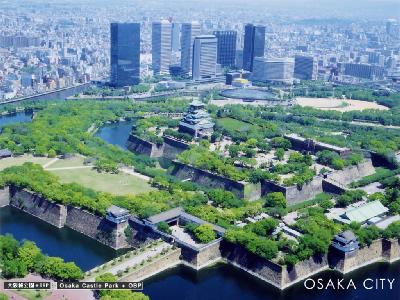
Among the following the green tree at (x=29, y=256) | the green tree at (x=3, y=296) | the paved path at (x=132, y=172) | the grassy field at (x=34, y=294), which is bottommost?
the grassy field at (x=34, y=294)

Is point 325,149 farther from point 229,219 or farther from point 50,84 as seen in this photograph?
point 50,84

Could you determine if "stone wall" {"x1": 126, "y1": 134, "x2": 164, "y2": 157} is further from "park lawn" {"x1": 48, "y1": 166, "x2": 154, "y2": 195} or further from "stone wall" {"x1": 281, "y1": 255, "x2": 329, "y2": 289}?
"stone wall" {"x1": 281, "y1": 255, "x2": 329, "y2": 289}

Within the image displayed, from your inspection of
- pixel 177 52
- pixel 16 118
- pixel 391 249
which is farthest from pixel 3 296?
pixel 177 52

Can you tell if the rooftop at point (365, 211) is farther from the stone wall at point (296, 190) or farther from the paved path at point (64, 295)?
the paved path at point (64, 295)

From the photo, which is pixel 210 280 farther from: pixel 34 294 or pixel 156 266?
pixel 34 294

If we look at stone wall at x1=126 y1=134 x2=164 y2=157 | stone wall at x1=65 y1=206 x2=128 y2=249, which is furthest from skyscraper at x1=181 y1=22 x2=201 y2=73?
stone wall at x1=65 y1=206 x2=128 y2=249

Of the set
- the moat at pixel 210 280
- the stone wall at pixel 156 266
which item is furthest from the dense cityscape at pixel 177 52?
the stone wall at pixel 156 266
